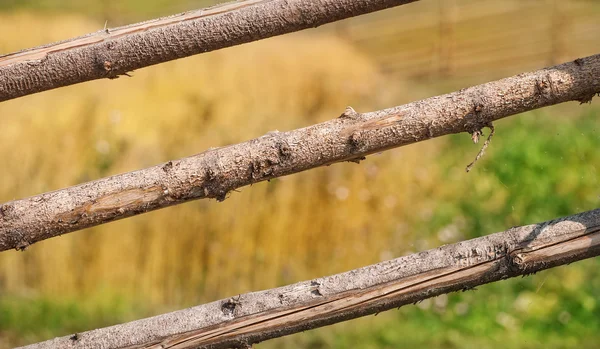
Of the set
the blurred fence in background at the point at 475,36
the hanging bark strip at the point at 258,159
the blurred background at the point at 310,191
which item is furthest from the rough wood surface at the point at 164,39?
the blurred fence in background at the point at 475,36

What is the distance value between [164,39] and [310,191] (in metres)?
1.73

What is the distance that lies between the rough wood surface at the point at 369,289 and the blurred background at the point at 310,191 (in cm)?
132

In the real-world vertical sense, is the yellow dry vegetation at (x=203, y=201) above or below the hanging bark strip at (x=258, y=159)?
above

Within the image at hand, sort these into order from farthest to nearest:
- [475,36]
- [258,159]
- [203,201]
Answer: [475,36] < [203,201] < [258,159]

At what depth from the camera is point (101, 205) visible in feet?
4.26

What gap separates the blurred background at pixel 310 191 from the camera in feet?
9.57

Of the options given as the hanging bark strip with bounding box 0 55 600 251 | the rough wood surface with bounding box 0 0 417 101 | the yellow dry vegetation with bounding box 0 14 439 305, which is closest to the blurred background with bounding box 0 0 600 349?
the yellow dry vegetation with bounding box 0 14 439 305

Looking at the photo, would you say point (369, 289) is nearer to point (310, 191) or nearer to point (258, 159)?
point (258, 159)

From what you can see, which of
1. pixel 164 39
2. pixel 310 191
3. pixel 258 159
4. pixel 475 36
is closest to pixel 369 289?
pixel 258 159

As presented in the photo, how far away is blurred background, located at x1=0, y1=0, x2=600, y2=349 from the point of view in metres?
2.92

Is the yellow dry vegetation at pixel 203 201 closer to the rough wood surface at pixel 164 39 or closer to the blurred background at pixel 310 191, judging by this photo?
the blurred background at pixel 310 191

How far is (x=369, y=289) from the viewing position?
1311 millimetres

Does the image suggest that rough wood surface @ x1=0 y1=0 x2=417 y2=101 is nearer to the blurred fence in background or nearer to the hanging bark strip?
the hanging bark strip

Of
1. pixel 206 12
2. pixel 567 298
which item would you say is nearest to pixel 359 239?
pixel 567 298
